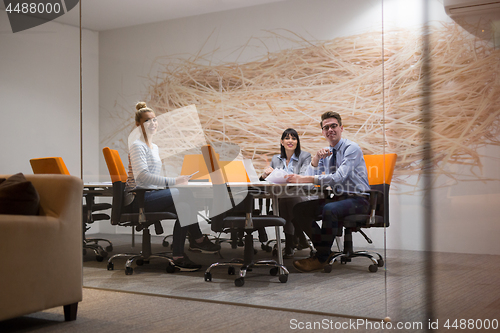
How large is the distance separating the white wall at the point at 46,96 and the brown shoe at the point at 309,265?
6.15ft

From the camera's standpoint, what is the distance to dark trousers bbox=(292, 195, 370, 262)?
9.89 feet

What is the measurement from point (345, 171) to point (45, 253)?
185 cm

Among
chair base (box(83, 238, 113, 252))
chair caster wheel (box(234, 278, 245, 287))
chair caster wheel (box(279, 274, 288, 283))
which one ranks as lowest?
chair caster wheel (box(234, 278, 245, 287))

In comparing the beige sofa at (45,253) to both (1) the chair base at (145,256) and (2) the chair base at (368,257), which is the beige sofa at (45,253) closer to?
(1) the chair base at (145,256)

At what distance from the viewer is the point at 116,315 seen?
9.55 feet

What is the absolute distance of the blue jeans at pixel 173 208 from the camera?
3.36 m

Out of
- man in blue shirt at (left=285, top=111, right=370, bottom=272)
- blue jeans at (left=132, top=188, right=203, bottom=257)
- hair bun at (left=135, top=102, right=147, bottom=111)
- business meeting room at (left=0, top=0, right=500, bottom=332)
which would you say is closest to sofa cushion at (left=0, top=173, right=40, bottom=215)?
business meeting room at (left=0, top=0, right=500, bottom=332)

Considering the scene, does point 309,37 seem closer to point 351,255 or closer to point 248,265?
point 351,255

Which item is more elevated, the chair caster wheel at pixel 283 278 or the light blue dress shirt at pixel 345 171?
the light blue dress shirt at pixel 345 171

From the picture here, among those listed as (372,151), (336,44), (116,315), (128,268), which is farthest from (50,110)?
(372,151)

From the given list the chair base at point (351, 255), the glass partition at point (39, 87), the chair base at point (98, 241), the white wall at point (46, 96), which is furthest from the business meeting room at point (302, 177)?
the glass partition at point (39, 87)

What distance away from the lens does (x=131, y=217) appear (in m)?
3.58

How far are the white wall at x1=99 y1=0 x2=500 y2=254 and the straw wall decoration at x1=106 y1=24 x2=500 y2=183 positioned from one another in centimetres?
10

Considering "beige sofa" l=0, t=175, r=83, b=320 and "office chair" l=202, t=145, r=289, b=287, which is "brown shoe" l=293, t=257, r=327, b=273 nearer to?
"office chair" l=202, t=145, r=289, b=287
